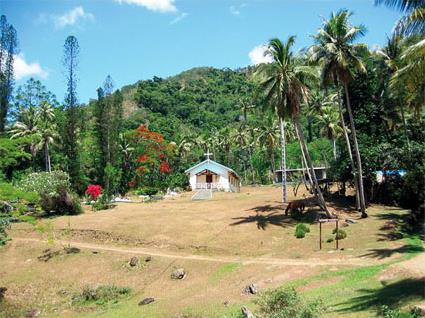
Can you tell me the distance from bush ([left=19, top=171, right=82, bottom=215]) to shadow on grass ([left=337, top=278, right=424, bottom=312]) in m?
28.6

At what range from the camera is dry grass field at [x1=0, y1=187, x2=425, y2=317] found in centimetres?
2041

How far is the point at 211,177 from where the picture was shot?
7112cm

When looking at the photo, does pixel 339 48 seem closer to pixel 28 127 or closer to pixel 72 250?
pixel 72 250

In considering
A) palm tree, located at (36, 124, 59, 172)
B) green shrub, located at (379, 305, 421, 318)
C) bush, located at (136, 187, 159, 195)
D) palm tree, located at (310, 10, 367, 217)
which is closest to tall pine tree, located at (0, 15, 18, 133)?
palm tree, located at (36, 124, 59, 172)

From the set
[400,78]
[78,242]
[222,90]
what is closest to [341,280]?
[400,78]

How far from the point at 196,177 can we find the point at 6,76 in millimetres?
31098

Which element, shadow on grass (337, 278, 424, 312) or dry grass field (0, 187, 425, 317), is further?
dry grass field (0, 187, 425, 317)

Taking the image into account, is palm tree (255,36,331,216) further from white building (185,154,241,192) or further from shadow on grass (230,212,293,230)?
white building (185,154,241,192)

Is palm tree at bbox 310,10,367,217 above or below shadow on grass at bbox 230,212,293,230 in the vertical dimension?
above

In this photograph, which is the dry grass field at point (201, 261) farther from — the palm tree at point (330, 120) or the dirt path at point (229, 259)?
the palm tree at point (330, 120)

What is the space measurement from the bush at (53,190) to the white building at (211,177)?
1140 inches

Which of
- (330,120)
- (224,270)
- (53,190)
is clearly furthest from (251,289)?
(330,120)

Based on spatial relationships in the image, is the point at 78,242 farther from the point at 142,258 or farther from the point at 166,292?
the point at 166,292

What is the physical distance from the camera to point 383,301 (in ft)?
50.9
